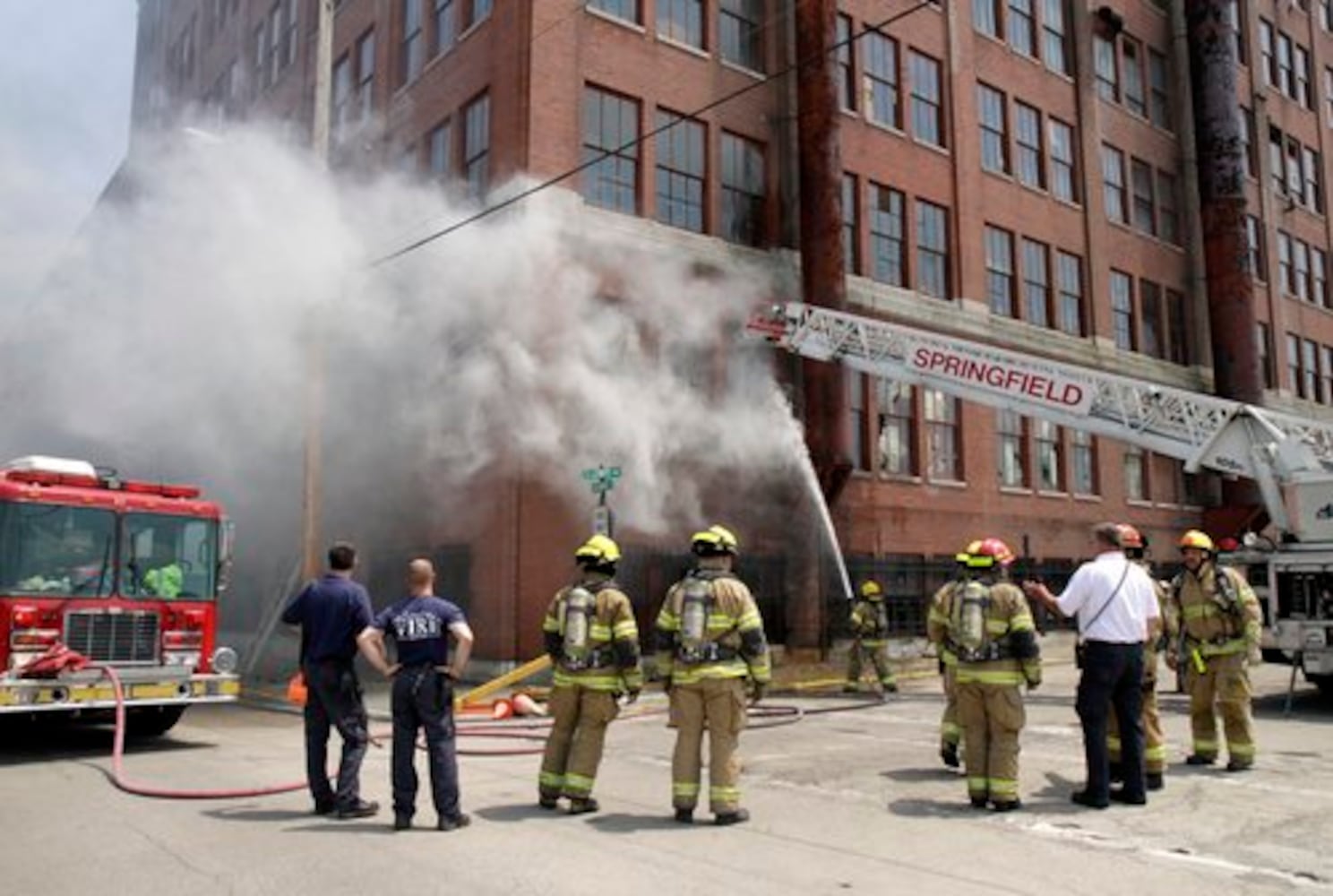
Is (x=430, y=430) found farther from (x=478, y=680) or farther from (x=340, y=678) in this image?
(x=340, y=678)

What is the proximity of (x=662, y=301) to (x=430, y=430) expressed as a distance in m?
4.25

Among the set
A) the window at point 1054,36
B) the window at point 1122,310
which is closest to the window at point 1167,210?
the window at point 1122,310

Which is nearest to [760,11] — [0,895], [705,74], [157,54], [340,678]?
[705,74]

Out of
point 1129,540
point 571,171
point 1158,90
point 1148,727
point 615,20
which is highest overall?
point 1158,90

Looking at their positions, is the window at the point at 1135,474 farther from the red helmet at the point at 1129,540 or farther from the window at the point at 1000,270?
the red helmet at the point at 1129,540

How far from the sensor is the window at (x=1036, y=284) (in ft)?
83.2

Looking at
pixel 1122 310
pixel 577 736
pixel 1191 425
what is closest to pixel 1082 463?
pixel 1122 310

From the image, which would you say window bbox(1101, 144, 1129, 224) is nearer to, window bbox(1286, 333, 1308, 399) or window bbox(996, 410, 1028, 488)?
window bbox(996, 410, 1028, 488)

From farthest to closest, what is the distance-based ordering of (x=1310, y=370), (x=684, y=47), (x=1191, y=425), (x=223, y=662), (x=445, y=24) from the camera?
(x=1310, y=370) → (x=445, y=24) → (x=684, y=47) → (x=1191, y=425) → (x=223, y=662)

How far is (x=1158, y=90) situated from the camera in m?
30.4

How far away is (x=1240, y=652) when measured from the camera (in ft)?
26.1

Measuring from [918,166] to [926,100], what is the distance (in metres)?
1.76

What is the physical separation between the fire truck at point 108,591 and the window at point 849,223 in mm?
13944

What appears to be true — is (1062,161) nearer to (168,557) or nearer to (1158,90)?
(1158,90)
